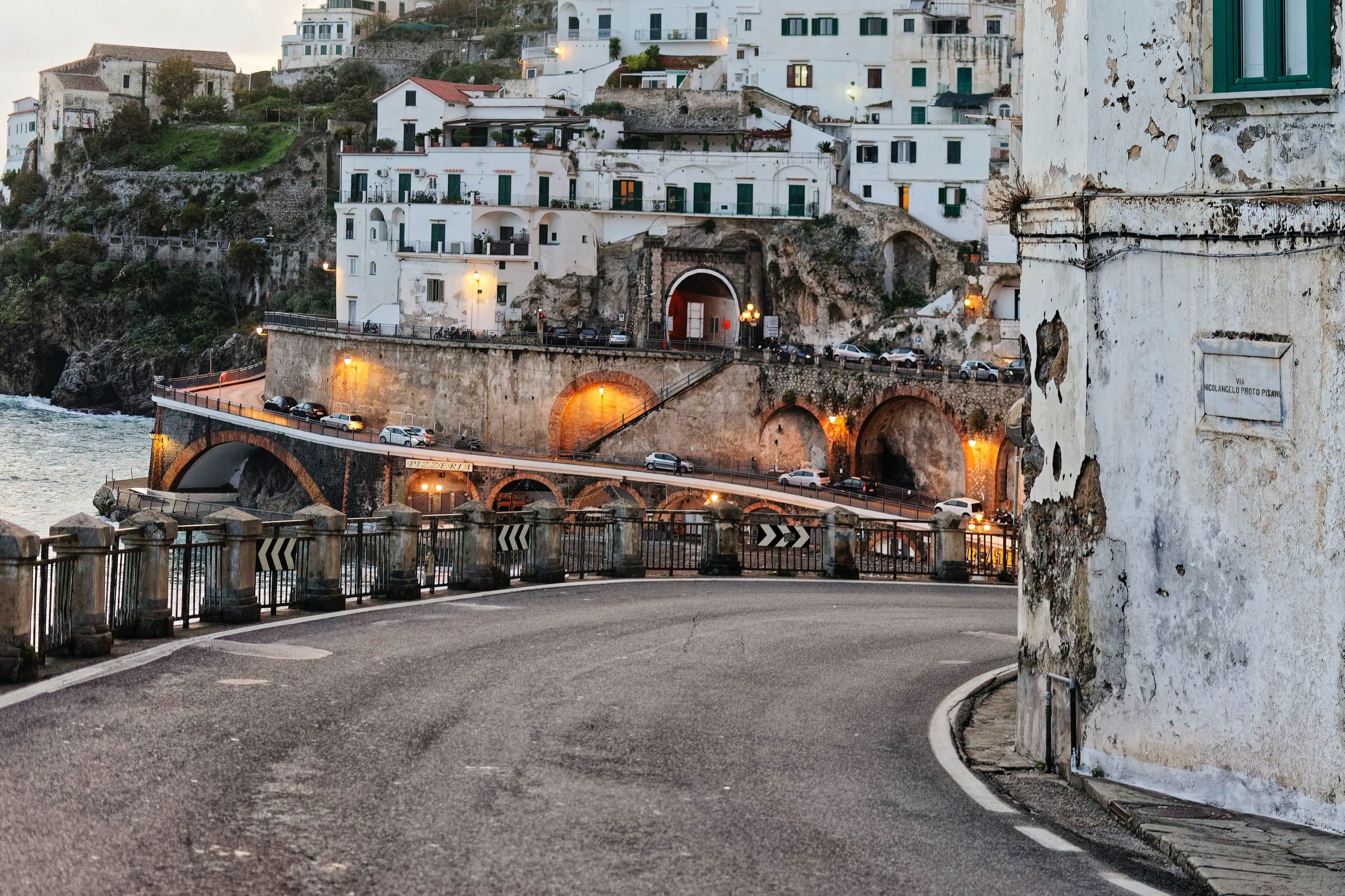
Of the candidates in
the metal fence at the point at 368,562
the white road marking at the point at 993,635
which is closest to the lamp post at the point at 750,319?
the metal fence at the point at 368,562

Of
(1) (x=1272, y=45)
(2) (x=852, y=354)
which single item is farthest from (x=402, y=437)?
(1) (x=1272, y=45)

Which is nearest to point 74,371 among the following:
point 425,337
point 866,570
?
point 425,337

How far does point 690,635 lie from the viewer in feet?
61.8

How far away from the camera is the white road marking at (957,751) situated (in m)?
12.0

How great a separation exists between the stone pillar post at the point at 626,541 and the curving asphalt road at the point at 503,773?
19.9 ft

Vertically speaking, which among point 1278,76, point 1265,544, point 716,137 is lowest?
point 1265,544

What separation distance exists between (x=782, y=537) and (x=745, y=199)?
52.1 meters

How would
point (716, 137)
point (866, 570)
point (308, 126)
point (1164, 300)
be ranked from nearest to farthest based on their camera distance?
point (1164, 300)
point (866, 570)
point (716, 137)
point (308, 126)

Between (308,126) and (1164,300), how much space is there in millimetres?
124059

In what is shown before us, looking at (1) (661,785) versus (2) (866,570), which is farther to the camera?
(2) (866,570)

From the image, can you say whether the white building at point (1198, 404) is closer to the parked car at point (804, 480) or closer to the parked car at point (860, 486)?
the parked car at point (860, 486)

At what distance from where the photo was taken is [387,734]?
521 inches

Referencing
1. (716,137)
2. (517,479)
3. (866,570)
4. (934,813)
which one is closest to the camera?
(934,813)

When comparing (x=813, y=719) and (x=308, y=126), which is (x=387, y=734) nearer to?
(x=813, y=719)
